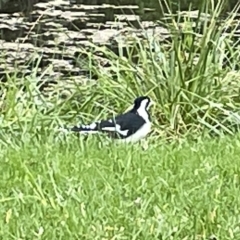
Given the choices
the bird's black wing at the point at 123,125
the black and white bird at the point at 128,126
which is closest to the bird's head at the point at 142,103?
the black and white bird at the point at 128,126

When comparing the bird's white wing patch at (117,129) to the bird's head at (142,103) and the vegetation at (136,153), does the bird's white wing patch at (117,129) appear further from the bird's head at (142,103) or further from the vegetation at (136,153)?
the bird's head at (142,103)

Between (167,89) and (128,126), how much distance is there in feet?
3.76

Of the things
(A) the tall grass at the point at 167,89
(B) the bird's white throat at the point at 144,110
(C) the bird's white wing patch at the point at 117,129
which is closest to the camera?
→ (C) the bird's white wing patch at the point at 117,129

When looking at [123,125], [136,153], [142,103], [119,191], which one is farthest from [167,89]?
[119,191]

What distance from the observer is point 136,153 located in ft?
17.8

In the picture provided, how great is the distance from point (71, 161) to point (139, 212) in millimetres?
1083

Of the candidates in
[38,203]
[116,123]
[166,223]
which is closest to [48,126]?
[116,123]

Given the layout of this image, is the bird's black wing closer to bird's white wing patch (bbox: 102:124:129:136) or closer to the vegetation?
bird's white wing patch (bbox: 102:124:129:136)

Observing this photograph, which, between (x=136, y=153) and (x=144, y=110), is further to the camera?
(x=144, y=110)

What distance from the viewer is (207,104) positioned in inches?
284

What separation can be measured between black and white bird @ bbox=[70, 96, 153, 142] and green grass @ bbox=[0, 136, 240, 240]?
0.34 m

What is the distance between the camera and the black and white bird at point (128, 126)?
20.2ft

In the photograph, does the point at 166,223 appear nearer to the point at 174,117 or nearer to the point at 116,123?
the point at 116,123

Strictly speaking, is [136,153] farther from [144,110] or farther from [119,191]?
[144,110]
